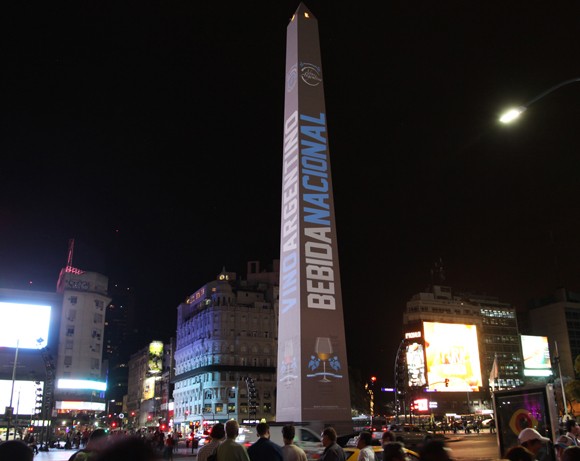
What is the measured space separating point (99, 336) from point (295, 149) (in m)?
67.7

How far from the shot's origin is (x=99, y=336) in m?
85.3

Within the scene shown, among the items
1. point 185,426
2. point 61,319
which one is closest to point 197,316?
point 185,426

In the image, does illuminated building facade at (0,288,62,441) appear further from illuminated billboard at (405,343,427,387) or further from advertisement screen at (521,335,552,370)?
advertisement screen at (521,335,552,370)

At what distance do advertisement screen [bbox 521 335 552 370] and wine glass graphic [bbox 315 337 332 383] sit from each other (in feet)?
288

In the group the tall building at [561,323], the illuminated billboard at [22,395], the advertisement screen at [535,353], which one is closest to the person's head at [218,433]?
the illuminated billboard at [22,395]

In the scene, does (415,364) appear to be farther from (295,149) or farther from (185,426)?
(295,149)

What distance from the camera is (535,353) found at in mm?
102188

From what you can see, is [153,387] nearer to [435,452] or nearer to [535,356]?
[535,356]

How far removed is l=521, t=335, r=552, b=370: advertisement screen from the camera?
332ft

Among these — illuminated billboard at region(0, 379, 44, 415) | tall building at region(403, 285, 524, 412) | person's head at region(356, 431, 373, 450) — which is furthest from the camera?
tall building at region(403, 285, 524, 412)

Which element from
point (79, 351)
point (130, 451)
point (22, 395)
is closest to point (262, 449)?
point (130, 451)

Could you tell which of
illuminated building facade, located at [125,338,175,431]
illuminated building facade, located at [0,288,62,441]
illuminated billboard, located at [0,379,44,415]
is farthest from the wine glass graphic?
illuminated building facade, located at [125,338,175,431]

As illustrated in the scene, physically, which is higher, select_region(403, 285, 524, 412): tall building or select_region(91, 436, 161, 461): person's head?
select_region(403, 285, 524, 412): tall building

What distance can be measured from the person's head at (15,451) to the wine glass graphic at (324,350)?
22097 millimetres
